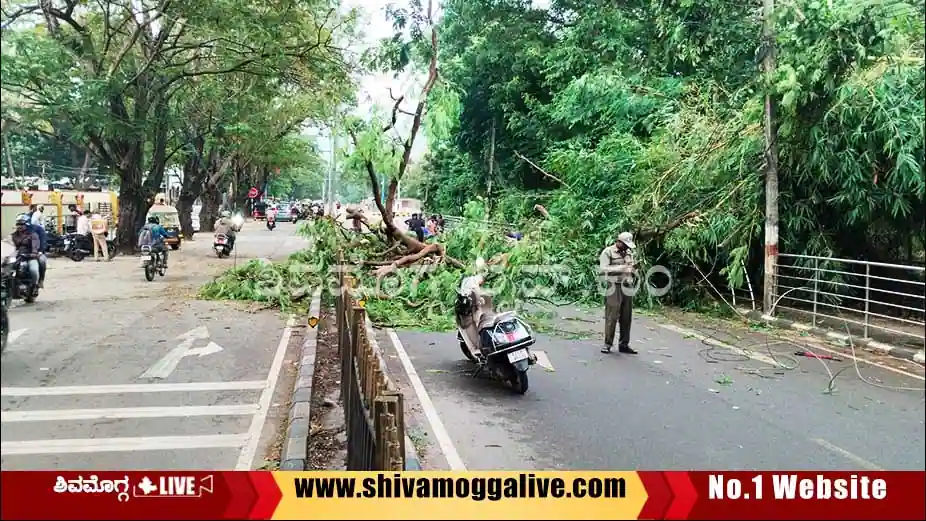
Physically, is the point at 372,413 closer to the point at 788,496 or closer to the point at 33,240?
the point at 33,240

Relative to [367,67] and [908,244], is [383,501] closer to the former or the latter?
[908,244]

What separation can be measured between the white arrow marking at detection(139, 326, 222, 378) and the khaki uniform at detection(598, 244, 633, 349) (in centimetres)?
246

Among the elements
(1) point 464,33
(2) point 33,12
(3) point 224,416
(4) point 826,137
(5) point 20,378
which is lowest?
(3) point 224,416

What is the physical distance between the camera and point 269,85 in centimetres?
654

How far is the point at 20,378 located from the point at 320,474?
0.80m

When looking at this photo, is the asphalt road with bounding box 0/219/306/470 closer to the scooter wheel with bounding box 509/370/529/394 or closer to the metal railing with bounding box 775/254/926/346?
the scooter wheel with bounding box 509/370/529/394

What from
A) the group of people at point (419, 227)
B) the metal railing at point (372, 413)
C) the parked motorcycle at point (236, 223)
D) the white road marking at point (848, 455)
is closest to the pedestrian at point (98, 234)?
the metal railing at point (372, 413)

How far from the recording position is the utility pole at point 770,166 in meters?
2.79

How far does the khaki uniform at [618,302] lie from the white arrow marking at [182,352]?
246cm

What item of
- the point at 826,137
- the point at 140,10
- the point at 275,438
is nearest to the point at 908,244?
the point at 826,137

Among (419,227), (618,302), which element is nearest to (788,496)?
(618,302)

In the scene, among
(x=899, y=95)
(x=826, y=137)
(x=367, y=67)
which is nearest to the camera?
(x=899, y=95)

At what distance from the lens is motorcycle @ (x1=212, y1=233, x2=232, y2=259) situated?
6048 mm

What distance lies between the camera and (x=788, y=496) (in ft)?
5.90
